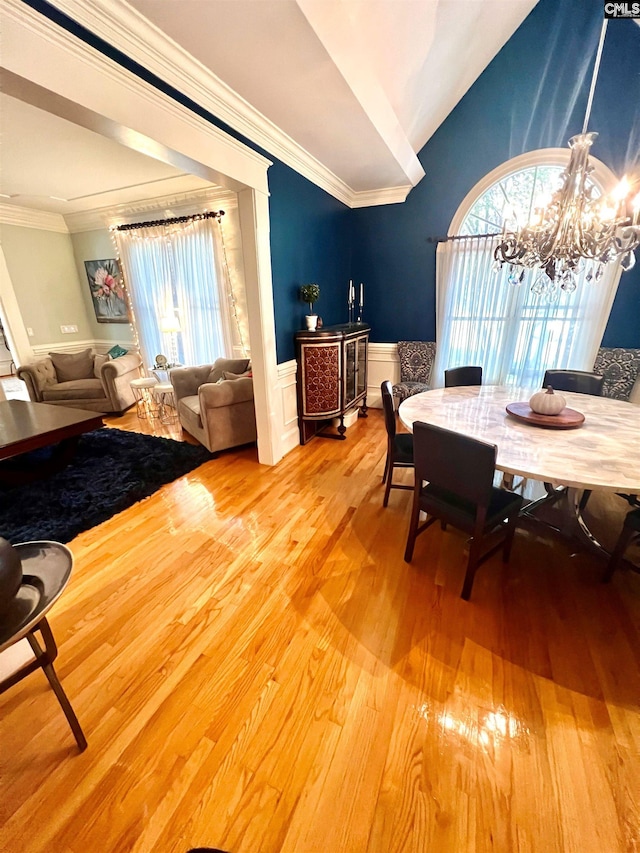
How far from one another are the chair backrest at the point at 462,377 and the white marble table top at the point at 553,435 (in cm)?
47

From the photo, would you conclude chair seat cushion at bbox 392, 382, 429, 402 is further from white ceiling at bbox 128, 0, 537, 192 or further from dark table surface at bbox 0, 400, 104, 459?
dark table surface at bbox 0, 400, 104, 459

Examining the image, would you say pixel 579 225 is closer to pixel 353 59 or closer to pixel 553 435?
pixel 553 435

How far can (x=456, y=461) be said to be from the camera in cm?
156

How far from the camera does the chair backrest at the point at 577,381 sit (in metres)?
2.75

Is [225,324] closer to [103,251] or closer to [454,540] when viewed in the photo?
[103,251]

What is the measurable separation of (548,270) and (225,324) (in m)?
3.66

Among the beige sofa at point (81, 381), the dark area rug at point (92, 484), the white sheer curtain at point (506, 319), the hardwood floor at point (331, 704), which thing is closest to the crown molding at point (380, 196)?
the white sheer curtain at point (506, 319)

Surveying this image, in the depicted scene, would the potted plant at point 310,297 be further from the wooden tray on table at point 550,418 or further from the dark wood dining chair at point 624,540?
the dark wood dining chair at point 624,540

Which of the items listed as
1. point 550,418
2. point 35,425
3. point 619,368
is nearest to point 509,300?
point 619,368

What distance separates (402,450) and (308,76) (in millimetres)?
2345

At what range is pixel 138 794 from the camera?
3.49ft

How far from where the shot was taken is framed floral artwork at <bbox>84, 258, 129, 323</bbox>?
529 cm

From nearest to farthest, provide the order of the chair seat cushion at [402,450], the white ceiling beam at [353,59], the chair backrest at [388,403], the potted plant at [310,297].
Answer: the white ceiling beam at [353,59]
the chair backrest at [388,403]
the chair seat cushion at [402,450]
the potted plant at [310,297]

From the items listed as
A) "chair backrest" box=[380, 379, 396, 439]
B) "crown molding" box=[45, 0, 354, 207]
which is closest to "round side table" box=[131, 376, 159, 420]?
"crown molding" box=[45, 0, 354, 207]
